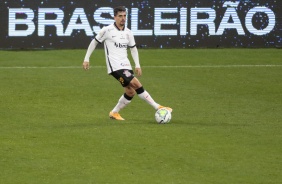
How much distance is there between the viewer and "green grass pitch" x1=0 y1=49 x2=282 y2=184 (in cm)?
1295

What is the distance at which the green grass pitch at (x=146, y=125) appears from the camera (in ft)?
42.5

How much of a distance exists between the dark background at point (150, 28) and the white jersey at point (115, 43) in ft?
50.9

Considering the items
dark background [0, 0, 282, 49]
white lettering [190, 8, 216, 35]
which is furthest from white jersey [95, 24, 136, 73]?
white lettering [190, 8, 216, 35]

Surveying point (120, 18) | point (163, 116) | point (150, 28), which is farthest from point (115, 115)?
point (150, 28)

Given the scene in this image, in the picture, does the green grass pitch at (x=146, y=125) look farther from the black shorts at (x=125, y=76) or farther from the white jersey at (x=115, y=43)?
the white jersey at (x=115, y=43)

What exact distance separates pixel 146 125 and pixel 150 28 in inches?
655

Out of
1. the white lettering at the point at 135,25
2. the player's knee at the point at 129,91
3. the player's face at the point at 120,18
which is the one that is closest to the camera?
the player's face at the point at 120,18

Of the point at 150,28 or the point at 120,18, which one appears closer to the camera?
the point at 120,18

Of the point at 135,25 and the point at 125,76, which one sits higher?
the point at 125,76

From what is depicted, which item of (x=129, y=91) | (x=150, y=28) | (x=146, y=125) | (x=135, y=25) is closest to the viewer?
(x=146, y=125)

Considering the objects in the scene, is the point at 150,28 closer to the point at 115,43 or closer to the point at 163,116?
the point at 115,43

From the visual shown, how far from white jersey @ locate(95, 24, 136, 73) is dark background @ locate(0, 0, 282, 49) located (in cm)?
1550

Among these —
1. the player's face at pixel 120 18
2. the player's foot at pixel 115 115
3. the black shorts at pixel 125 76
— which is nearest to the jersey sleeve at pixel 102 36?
the player's face at pixel 120 18

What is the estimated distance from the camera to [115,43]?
18281 mm
